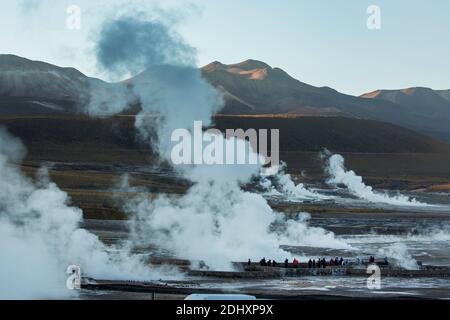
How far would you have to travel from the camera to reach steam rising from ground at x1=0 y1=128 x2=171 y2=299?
4144 cm

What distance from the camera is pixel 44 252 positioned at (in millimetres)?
48656

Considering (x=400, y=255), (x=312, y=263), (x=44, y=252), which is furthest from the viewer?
(x=400, y=255)

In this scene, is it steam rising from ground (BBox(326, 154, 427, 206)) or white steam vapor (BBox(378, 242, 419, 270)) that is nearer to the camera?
white steam vapor (BBox(378, 242, 419, 270))

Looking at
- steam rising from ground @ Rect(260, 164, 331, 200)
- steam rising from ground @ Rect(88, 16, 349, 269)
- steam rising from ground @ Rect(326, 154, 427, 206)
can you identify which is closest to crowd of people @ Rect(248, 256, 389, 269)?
steam rising from ground @ Rect(88, 16, 349, 269)

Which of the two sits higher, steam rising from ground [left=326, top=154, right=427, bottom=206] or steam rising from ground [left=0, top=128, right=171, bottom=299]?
steam rising from ground [left=326, top=154, right=427, bottom=206]

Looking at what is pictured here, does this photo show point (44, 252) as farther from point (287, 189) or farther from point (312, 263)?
point (287, 189)

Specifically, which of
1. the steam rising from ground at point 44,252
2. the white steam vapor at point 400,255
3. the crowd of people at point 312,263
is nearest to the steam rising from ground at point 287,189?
the white steam vapor at point 400,255

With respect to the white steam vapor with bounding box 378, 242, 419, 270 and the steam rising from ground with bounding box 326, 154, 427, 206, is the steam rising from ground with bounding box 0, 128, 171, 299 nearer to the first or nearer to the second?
the white steam vapor with bounding box 378, 242, 419, 270

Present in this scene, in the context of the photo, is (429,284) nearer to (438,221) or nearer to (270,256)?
(270,256)

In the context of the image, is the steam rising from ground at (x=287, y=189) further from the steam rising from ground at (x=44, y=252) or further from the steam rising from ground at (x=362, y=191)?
the steam rising from ground at (x=44, y=252)

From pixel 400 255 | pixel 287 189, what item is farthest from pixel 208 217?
pixel 287 189
